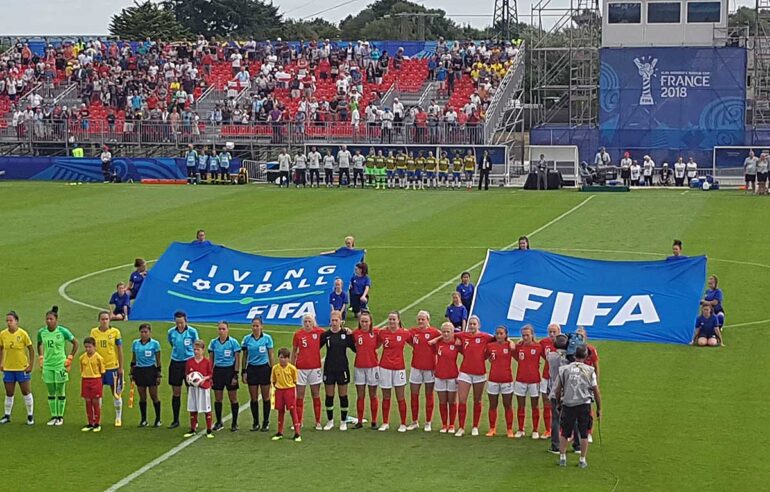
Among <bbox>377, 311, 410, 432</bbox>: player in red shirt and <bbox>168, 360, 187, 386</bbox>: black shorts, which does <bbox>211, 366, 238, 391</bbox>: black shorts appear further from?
<bbox>377, 311, 410, 432</bbox>: player in red shirt

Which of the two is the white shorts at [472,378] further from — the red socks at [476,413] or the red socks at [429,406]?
the red socks at [429,406]

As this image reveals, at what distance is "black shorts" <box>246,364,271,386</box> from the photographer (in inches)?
641

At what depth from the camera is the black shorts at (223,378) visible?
1636 cm

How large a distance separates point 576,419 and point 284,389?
12.2ft

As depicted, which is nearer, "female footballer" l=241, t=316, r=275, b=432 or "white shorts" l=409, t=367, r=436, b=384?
"female footballer" l=241, t=316, r=275, b=432

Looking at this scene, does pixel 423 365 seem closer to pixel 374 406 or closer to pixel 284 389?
pixel 374 406

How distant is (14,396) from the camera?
59.5 feet

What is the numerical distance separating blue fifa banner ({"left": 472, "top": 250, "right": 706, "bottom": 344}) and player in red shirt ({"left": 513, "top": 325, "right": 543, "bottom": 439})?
5.19 meters

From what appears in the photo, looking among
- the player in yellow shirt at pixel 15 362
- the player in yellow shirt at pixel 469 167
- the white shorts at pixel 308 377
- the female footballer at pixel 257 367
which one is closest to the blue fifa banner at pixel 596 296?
the white shorts at pixel 308 377

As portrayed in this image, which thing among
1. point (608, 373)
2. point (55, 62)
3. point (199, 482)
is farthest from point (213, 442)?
point (55, 62)

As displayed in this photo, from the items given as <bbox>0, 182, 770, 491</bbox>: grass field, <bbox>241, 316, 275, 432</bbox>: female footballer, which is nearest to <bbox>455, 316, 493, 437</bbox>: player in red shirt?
<bbox>0, 182, 770, 491</bbox>: grass field

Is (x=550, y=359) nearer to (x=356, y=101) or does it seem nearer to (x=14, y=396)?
(x=14, y=396)

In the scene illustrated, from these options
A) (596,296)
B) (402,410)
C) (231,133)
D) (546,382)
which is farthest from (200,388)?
(231,133)

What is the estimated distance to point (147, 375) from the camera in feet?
54.5
